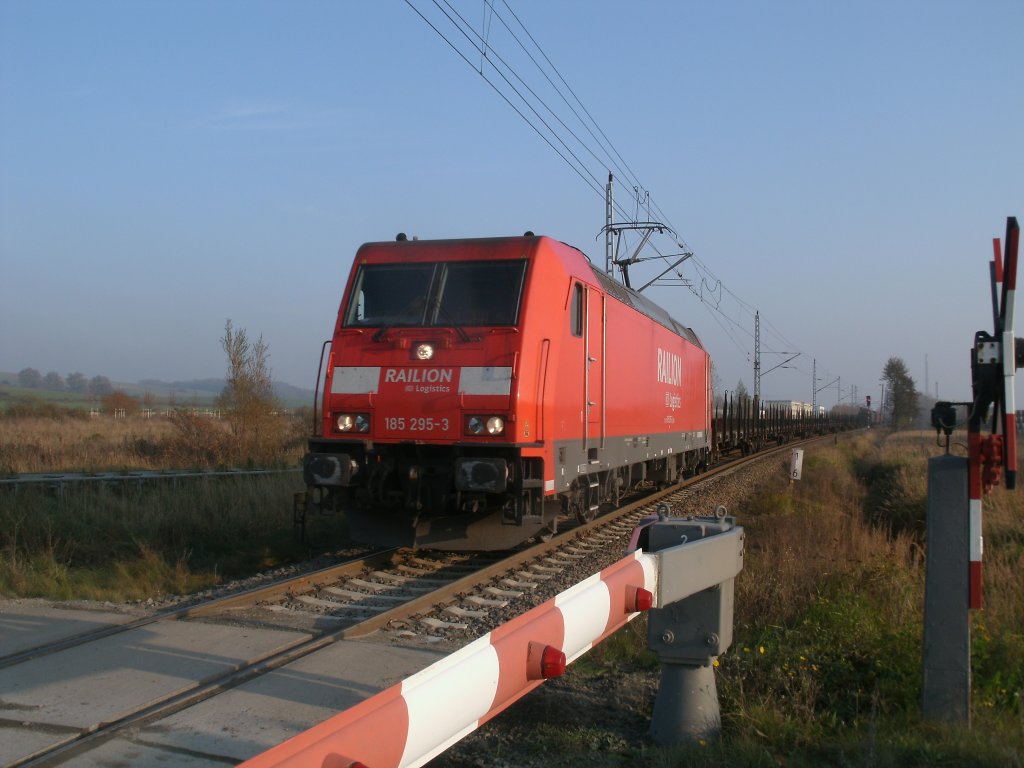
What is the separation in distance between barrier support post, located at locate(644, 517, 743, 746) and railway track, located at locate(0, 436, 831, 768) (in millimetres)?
2308

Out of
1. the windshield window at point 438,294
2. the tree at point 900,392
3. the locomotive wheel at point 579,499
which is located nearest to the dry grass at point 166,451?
the locomotive wheel at point 579,499

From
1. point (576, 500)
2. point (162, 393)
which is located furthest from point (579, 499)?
point (162, 393)

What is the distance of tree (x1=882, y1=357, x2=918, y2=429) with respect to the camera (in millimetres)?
86069

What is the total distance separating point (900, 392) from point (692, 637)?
93646 millimetres

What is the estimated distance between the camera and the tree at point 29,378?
9688 centimetres

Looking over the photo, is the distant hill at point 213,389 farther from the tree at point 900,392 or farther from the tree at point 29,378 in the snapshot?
Answer: the tree at point 900,392

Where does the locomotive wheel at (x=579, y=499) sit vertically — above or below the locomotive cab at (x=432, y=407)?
below

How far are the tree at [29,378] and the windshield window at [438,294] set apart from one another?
100594mm

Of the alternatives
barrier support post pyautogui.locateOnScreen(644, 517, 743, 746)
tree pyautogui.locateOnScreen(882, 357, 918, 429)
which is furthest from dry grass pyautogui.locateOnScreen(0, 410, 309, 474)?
tree pyautogui.locateOnScreen(882, 357, 918, 429)

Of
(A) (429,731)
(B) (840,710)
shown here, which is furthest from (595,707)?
(A) (429,731)

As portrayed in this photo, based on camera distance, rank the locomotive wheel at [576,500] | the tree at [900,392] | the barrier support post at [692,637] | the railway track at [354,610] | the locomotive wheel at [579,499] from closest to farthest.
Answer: the barrier support post at [692,637] → the railway track at [354,610] → the locomotive wheel at [576,500] → the locomotive wheel at [579,499] → the tree at [900,392]

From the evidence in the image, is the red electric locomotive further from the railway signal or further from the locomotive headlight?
the railway signal

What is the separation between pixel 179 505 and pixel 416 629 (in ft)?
20.7

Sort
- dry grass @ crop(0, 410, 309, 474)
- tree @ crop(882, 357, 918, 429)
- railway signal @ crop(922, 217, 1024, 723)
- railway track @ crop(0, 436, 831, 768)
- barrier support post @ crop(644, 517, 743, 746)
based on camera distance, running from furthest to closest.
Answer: tree @ crop(882, 357, 918, 429), dry grass @ crop(0, 410, 309, 474), railway track @ crop(0, 436, 831, 768), railway signal @ crop(922, 217, 1024, 723), barrier support post @ crop(644, 517, 743, 746)
